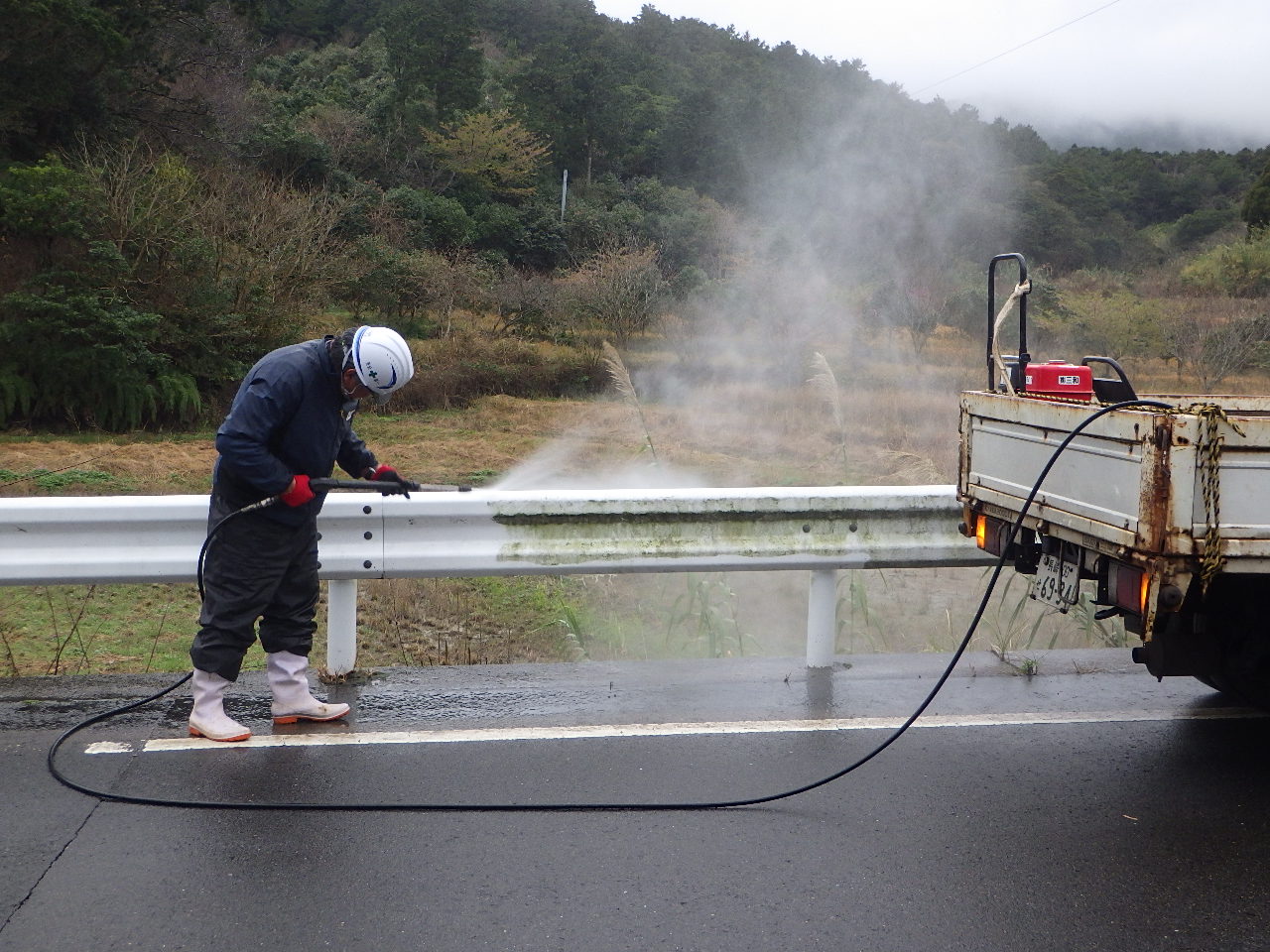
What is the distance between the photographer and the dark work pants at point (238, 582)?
14.6ft

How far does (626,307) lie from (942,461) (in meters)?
14.8

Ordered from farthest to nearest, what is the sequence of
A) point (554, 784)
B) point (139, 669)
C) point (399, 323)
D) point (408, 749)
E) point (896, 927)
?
point (399, 323) → point (139, 669) → point (408, 749) → point (554, 784) → point (896, 927)

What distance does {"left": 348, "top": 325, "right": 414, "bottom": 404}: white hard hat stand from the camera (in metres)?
4.46

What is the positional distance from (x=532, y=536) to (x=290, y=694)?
127 centimetres

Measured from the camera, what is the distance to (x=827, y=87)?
49.4 m

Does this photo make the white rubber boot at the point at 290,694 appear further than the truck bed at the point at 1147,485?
Yes

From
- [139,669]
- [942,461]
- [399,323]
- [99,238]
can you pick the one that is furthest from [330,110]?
[139,669]

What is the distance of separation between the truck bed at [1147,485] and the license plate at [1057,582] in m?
0.13

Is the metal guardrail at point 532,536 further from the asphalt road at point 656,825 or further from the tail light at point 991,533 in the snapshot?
the tail light at point 991,533

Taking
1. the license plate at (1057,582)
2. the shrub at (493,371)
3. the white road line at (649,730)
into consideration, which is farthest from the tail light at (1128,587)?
the shrub at (493,371)

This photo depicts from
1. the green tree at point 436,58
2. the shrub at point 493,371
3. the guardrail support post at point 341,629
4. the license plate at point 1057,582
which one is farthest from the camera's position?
the green tree at point 436,58

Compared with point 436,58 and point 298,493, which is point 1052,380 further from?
point 436,58

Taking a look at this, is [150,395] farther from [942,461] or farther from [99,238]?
[942,461]

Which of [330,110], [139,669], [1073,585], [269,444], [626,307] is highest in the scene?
[330,110]
